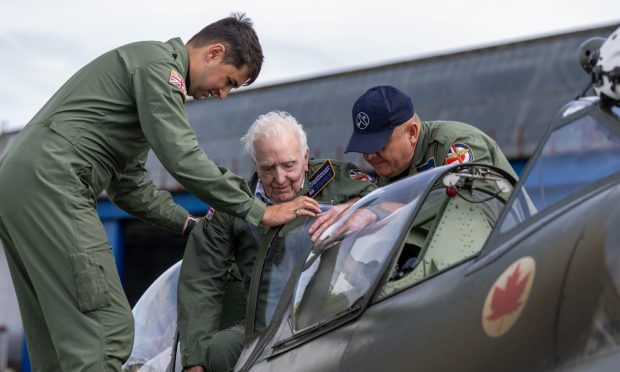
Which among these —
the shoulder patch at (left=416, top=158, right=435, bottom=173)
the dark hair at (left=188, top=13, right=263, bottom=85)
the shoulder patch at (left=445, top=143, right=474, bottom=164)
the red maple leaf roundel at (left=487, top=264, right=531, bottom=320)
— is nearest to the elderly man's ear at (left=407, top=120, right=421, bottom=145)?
the shoulder patch at (left=416, top=158, right=435, bottom=173)

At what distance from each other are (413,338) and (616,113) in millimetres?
766

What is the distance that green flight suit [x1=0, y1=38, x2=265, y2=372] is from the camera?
12.4 ft

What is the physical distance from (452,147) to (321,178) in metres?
0.61

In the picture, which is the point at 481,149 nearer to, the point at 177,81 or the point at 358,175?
the point at 358,175

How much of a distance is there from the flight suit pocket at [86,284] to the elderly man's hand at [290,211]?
2.29 feet

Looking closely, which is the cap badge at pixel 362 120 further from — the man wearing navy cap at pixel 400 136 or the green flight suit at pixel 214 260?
the green flight suit at pixel 214 260

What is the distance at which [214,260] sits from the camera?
4.34 meters

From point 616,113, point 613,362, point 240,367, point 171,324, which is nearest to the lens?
point 613,362

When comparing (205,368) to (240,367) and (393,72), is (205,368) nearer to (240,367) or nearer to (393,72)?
(240,367)

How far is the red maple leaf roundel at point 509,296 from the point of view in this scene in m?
2.17

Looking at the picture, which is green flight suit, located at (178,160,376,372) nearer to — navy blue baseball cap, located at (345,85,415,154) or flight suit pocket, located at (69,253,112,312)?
navy blue baseball cap, located at (345,85,415,154)

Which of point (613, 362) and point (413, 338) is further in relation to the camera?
point (413, 338)

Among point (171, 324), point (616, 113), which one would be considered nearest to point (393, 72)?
point (171, 324)

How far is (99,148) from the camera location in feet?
13.2
